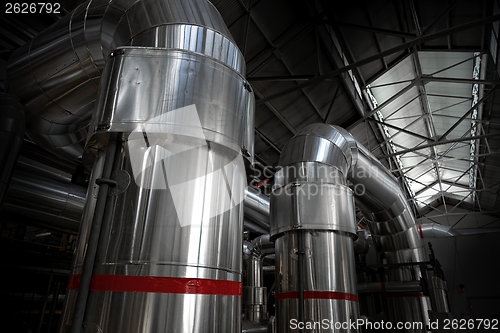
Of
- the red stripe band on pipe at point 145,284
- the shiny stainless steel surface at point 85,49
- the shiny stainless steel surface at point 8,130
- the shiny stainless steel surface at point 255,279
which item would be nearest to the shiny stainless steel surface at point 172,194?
the red stripe band on pipe at point 145,284

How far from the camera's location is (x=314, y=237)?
341 centimetres

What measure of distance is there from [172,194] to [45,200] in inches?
136

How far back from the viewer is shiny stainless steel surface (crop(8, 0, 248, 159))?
189 cm

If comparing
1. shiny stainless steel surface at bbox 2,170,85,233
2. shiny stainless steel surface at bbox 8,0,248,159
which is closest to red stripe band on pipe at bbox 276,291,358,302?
shiny stainless steel surface at bbox 8,0,248,159

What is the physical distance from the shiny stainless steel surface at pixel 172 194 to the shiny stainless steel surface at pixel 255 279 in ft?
17.9

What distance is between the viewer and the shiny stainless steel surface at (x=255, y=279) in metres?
6.98

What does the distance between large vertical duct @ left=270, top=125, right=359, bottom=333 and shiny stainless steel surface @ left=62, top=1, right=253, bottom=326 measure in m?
1.82

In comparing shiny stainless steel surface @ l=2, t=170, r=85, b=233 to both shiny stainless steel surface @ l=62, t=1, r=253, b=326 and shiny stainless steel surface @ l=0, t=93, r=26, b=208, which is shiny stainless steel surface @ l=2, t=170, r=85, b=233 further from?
shiny stainless steel surface @ l=62, t=1, r=253, b=326

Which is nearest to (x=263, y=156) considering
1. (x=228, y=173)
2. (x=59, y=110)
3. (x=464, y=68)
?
(x=464, y=68)

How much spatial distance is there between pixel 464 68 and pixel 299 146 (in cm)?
630

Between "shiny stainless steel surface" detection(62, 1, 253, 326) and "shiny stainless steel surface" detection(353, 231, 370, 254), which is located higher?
"shiny stainless steel surface" detection(353, 231, 370, 254)

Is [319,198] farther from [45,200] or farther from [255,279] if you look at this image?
[255,279]

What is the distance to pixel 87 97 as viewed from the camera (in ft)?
8.02

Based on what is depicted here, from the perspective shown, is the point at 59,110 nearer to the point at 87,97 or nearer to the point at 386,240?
the point at 87,97
